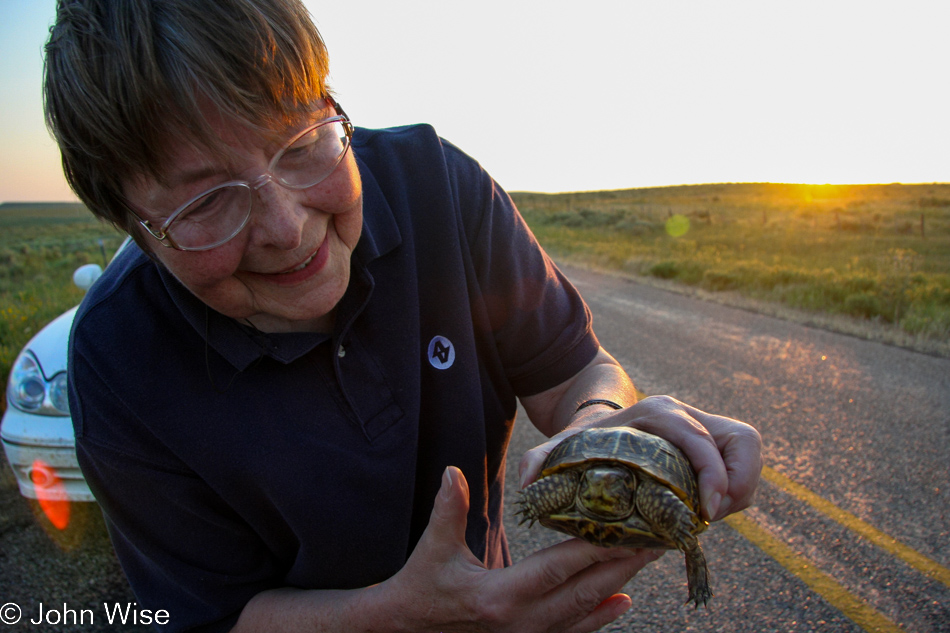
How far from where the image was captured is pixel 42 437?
3352mm

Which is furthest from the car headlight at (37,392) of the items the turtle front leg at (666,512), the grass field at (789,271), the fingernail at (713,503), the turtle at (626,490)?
the fingernail at (713,503)

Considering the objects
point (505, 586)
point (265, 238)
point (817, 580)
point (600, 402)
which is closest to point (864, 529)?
point (817, 580)

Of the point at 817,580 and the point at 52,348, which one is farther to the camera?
the point at 52,348

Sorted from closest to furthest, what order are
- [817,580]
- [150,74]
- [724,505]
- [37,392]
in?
[150,74] → [724,505] → [817,580] → [37,392]

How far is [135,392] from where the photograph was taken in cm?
142

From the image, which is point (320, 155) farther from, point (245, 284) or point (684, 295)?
point (684, 295)

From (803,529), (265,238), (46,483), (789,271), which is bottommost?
(803,529)

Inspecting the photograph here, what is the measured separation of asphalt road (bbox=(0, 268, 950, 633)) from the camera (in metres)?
2.79

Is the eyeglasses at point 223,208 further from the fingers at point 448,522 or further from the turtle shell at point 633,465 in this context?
the turtle shell at point 633,465

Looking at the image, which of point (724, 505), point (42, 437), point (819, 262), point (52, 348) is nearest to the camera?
point (724, 505)

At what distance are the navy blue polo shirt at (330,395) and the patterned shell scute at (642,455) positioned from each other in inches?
14.6

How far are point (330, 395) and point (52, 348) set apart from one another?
3.22m

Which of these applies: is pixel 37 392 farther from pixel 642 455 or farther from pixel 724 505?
pixel 724 505

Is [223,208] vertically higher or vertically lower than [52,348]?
higher
